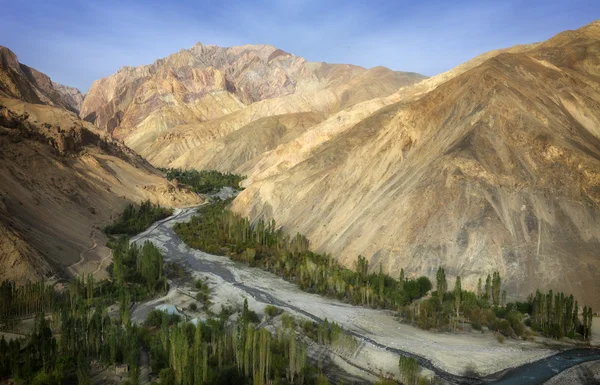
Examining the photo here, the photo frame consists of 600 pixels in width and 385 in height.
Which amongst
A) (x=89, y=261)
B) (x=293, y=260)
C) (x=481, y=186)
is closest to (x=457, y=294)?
(x=481, y=186)

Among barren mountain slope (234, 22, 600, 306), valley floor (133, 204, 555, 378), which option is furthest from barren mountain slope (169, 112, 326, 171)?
valley floor (133, 204, 555, 378)

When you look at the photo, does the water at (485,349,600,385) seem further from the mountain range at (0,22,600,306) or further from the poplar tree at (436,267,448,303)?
the poplar tree at (436,267,448,303)

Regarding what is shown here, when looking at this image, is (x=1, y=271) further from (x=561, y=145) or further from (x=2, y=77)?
(x=2, y=77)

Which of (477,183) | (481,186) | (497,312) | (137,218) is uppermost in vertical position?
(477,183)

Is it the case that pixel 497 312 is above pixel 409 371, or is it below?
above

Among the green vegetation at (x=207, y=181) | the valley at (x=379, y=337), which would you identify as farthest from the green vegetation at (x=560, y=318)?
the green vegetation at (x=207, y=181)

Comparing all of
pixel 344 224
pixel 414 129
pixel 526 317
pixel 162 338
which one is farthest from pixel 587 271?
pixel 162 338

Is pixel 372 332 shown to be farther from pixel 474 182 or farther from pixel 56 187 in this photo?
pixel 56 187
